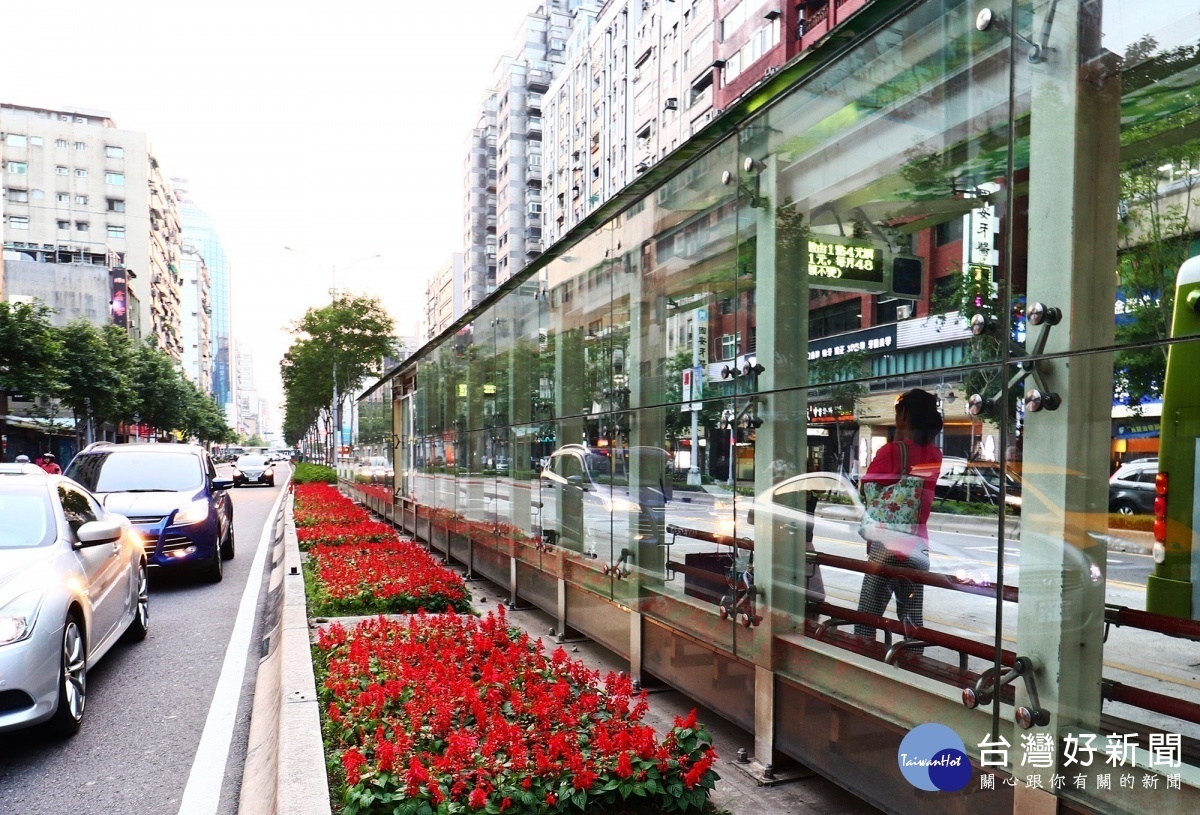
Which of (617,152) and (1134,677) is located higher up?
(617,152)

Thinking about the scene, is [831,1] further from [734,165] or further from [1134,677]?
[1134,677]

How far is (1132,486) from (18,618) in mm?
5276

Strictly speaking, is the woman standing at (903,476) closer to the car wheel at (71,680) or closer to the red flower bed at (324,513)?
the car wheel at (71,680)

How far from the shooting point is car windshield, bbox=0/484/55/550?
5.43 m

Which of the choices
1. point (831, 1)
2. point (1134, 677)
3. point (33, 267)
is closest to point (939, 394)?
point (1134, 677)

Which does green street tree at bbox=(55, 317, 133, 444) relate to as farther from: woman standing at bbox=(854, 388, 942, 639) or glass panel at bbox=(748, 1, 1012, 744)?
woman standing at bbox=(854, 388, 942, 639)

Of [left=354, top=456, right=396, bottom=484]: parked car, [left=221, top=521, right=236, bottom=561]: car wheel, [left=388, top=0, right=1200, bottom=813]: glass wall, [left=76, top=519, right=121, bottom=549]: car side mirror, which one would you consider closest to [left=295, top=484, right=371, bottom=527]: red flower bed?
[left=354, top=456, right=396, bottom=484]: parked car

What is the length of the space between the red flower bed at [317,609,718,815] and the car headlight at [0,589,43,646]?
1588mm

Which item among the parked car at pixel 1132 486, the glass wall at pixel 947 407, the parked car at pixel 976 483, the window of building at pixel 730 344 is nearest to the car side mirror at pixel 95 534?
the glass wall at pixel 947 407

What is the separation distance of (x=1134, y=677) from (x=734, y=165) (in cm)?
323

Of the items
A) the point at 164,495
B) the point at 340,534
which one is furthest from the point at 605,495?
the point at 340,534

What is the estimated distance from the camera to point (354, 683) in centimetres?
472

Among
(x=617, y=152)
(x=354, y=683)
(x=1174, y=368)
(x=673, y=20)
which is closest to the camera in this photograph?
(x=1174, y=368)

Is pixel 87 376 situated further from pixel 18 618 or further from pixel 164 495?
pixel 18 618
